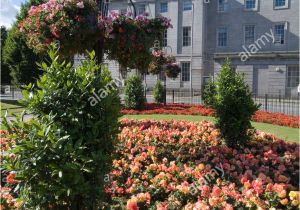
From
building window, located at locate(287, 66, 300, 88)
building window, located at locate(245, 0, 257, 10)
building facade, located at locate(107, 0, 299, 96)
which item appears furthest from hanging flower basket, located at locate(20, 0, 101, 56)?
building window, located at locate(245, 0, 257, 10)

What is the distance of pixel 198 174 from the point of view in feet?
16.9

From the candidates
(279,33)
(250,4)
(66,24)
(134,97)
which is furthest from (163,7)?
(66,24)

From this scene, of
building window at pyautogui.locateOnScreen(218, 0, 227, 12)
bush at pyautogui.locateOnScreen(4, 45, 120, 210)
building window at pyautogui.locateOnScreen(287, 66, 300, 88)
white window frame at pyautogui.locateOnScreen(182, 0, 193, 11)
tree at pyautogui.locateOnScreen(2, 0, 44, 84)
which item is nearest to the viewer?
bush at pyautogui.locateOnScreen(4, 45, 120, 210)

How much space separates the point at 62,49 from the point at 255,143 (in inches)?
184

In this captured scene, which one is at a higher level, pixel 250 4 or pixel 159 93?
pixel 250 4

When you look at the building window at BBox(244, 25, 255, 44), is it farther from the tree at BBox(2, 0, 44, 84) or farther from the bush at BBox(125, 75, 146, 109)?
the bush at BBox(125, 75, 146, 109)

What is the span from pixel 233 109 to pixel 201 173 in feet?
7.68

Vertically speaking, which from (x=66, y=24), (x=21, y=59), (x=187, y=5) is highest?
(x=187, y=5)

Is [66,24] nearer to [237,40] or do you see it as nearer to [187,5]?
[237,40]

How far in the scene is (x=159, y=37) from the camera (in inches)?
334

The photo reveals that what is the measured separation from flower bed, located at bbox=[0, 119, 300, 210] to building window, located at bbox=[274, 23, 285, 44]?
94.6 ft

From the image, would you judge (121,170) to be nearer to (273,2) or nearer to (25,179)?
(25,179)

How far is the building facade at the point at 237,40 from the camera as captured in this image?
3338 cm

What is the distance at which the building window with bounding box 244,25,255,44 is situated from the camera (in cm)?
3584
